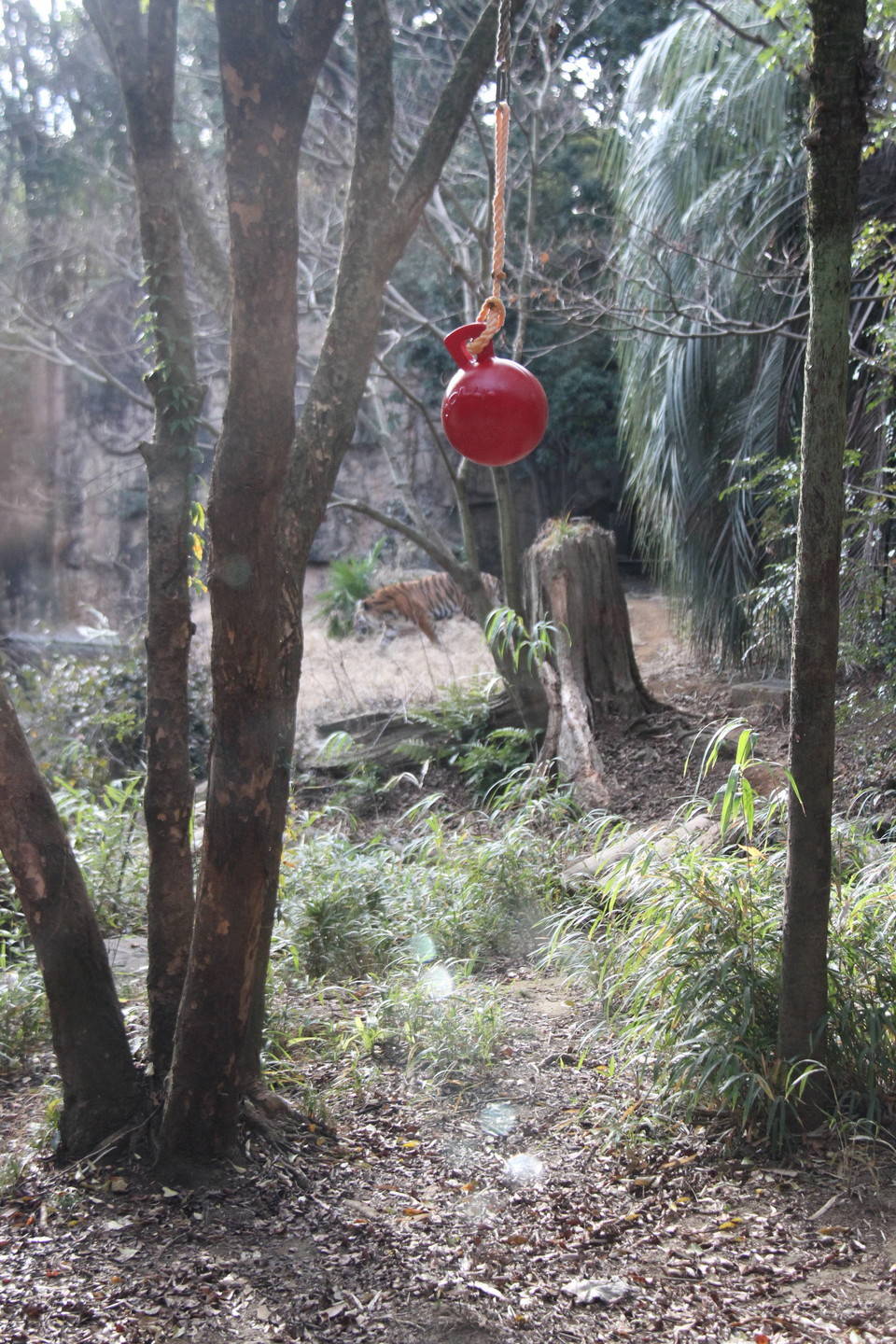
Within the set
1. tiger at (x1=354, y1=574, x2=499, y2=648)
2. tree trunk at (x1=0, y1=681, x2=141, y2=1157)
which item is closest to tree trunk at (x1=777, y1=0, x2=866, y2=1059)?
tree trunk at (x1=0, y1=681, x2=141, y2=1157)

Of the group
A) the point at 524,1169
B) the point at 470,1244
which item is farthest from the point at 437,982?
the point at 470,1244

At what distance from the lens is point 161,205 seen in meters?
3.26

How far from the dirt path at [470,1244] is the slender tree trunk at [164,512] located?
51 centimetres

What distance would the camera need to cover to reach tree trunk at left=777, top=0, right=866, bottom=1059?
2523 mm

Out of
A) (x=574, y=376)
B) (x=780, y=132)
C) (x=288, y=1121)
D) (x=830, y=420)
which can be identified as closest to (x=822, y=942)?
(x=830, y=420)

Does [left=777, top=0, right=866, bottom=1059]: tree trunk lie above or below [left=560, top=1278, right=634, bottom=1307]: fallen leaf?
above

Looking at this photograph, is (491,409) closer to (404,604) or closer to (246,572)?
(246,572)

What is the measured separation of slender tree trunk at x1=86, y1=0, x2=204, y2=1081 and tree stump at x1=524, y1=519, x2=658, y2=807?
4259mm

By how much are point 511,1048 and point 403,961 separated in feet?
2.77

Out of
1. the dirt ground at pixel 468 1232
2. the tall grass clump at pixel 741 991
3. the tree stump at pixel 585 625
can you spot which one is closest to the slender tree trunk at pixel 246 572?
the dirt ground at pixel 468 1232

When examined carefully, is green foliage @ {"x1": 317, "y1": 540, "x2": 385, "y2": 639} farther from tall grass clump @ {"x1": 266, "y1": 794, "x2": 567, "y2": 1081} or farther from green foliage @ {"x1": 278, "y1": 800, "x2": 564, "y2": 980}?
green foliage @ {"x1": 278, "y1": 800, "x2": 564, "y2": 980}

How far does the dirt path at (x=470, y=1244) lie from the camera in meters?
2.21

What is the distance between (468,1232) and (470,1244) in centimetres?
6

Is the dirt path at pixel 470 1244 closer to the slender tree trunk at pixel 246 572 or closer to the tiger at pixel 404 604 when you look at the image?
the slender tree trunk at pixel 246 572
